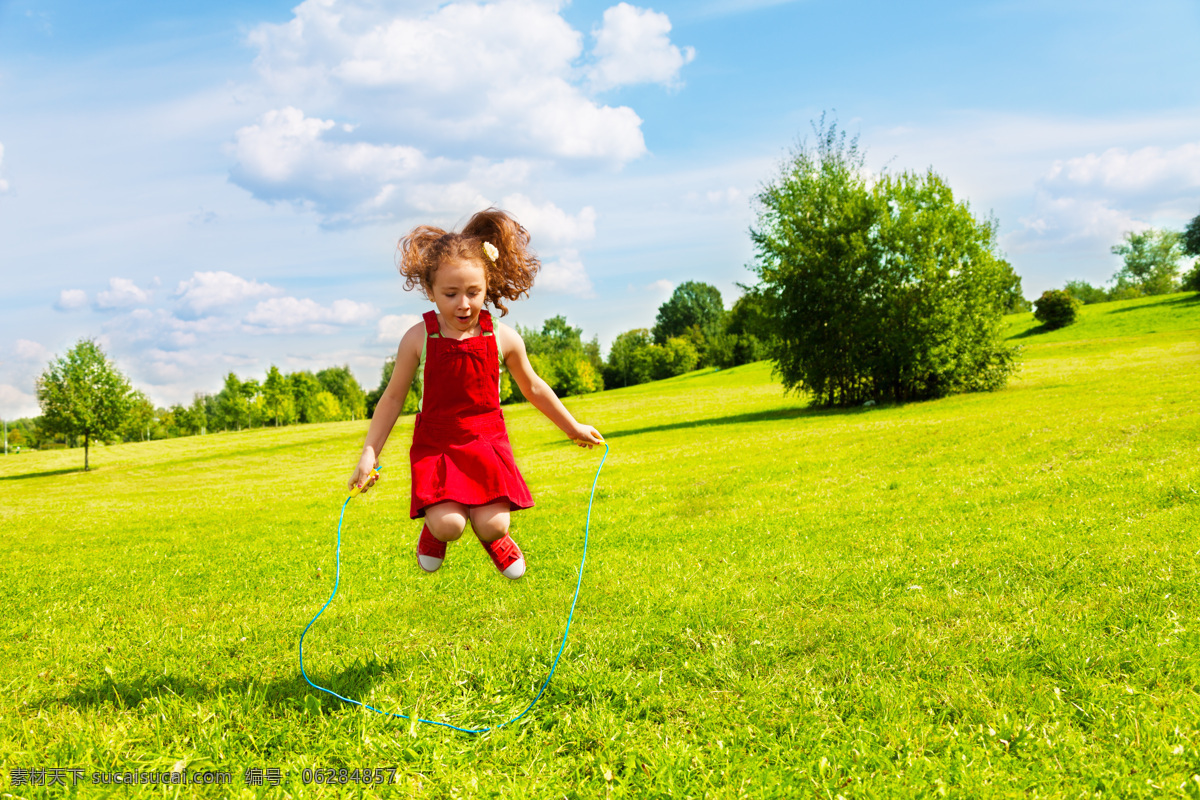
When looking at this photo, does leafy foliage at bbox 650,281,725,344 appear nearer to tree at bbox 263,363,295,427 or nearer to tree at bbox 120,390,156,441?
tree at bbox 263,363,295,427

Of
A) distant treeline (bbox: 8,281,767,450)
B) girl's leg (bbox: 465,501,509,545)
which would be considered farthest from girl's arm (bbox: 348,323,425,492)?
distant treeline (bbox: 8,281,767,450)

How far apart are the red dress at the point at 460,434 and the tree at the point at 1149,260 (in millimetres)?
129754

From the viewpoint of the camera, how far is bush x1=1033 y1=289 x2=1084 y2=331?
69.3 metres

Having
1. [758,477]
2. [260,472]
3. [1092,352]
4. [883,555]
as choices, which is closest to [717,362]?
[1092,352]

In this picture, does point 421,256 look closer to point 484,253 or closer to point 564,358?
point 484,253

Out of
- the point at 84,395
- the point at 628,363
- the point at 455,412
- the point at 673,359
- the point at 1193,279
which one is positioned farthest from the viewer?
the point at 628,363

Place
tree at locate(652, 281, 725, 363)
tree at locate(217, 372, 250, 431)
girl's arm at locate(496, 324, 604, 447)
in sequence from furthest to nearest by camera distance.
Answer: tree at locate(652, 281, 725, 363), tree at locate(217, 372, 250, 431), girl's arm at locate(496, 324, 604, 447)

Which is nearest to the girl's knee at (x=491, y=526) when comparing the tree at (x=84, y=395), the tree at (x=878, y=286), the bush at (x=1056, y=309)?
the tree at (x=878, y=286)

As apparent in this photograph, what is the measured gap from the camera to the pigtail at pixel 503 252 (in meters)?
6.21

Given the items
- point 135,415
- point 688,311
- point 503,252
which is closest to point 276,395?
point 135,415

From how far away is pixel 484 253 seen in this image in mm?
5816

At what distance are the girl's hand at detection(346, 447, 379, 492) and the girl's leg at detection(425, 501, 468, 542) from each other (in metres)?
0.51

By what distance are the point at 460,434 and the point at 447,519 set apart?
650mm

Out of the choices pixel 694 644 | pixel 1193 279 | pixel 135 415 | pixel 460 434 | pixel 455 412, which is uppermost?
pixel 1193 279
